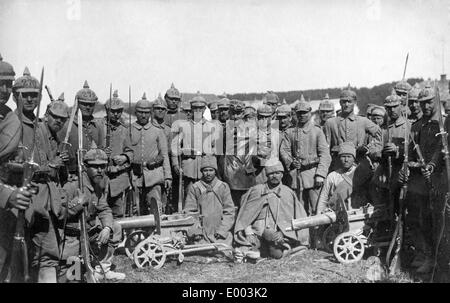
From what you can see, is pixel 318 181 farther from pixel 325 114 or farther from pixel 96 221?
pixel 96 221

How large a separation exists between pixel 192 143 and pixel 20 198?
4.82 metres

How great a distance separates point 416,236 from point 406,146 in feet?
5.04

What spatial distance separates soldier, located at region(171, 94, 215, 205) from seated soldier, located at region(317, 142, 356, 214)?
2323 millimetres

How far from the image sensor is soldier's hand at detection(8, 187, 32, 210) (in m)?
5.50

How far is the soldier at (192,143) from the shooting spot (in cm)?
979

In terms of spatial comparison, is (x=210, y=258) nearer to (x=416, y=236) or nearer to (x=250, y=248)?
(x=250, y=248)

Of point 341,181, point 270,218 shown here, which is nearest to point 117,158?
point 270,218

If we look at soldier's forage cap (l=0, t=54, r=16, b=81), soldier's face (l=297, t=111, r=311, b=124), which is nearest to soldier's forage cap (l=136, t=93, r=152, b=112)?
soldier's face (l=297, t=111, r=311, b=124)

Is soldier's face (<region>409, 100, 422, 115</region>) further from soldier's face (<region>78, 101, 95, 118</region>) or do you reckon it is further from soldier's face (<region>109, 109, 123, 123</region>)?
soldier's face (<region>78, 101, 95, 118</region>)

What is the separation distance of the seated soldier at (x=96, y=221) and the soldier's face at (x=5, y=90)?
153 cm

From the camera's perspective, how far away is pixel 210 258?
8.31 meters

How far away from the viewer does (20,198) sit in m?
5.50

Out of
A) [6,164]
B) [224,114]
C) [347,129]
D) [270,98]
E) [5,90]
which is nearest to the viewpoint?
[6,164]

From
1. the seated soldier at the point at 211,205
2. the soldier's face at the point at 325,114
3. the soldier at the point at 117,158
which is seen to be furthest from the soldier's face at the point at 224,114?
the soldier's face at the point at 325,114
